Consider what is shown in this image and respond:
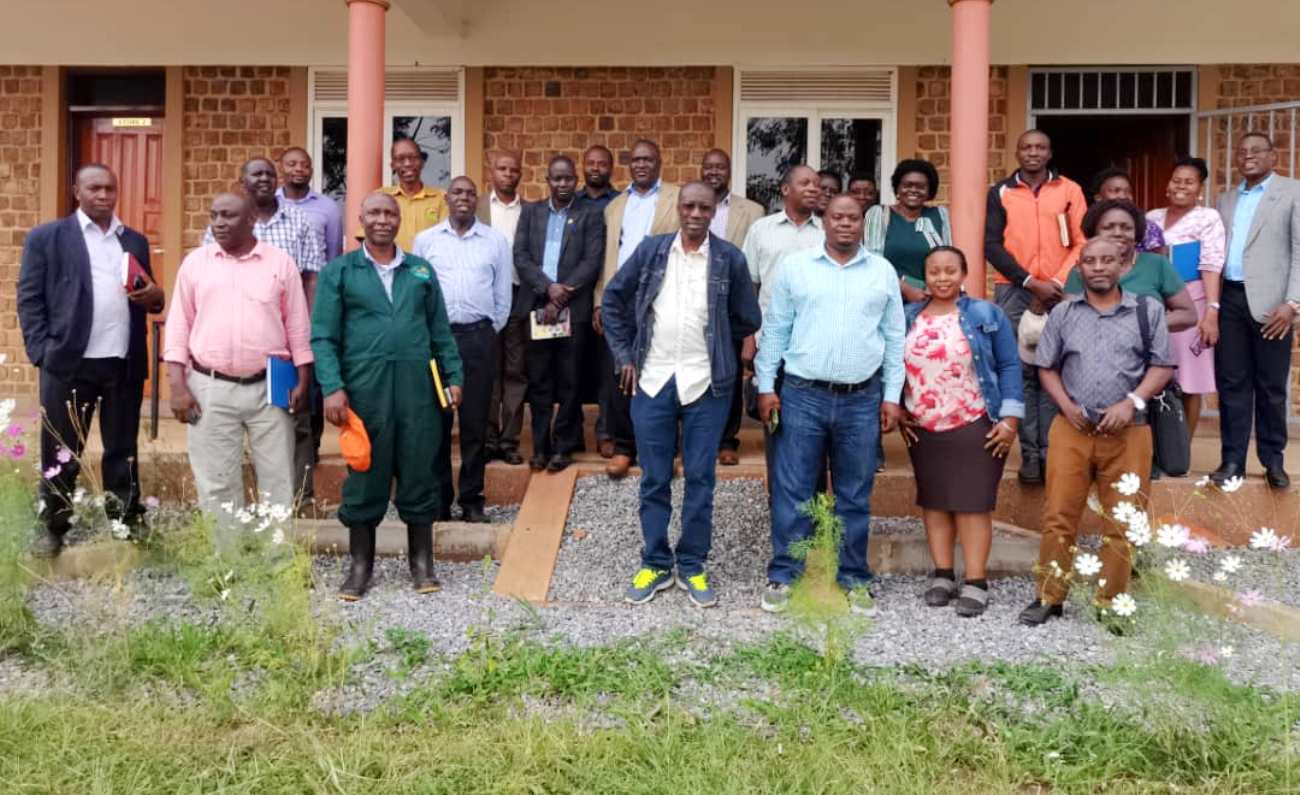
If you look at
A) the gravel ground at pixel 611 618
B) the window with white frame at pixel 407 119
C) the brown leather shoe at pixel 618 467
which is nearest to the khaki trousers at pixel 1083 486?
the gravel ground at pixel 611 618

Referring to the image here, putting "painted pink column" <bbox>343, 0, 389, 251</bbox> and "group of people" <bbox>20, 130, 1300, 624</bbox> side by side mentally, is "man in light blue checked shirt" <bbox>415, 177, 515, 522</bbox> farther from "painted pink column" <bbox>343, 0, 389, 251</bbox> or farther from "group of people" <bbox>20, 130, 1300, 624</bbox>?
"painted pink column" <bbox>343, 0, 389, 251</bbox>

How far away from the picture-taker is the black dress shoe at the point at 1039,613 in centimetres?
468

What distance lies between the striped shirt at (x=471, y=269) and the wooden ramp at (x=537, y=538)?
91 centimetres

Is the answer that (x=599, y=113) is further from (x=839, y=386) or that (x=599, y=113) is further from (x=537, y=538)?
(x=839, y=386)

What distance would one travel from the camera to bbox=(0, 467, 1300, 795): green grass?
125 inches

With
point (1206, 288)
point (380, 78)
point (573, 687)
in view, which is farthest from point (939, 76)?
point (573, 687)

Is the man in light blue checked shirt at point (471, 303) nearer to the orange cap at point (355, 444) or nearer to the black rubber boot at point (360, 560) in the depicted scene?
the black rubber boot at point (360, 560)

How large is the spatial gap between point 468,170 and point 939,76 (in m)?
3.70

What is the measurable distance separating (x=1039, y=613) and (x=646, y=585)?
1.65m

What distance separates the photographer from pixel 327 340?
15.8ft

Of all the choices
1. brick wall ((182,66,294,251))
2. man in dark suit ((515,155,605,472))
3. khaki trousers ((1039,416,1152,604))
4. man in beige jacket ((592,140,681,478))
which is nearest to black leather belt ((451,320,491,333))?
man in dark suit ((515,155,605,472))

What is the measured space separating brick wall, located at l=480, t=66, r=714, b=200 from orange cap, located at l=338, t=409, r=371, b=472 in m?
4.39

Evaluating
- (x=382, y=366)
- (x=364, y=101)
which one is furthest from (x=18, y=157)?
(x=382, y=366)

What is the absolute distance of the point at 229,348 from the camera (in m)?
4.88
